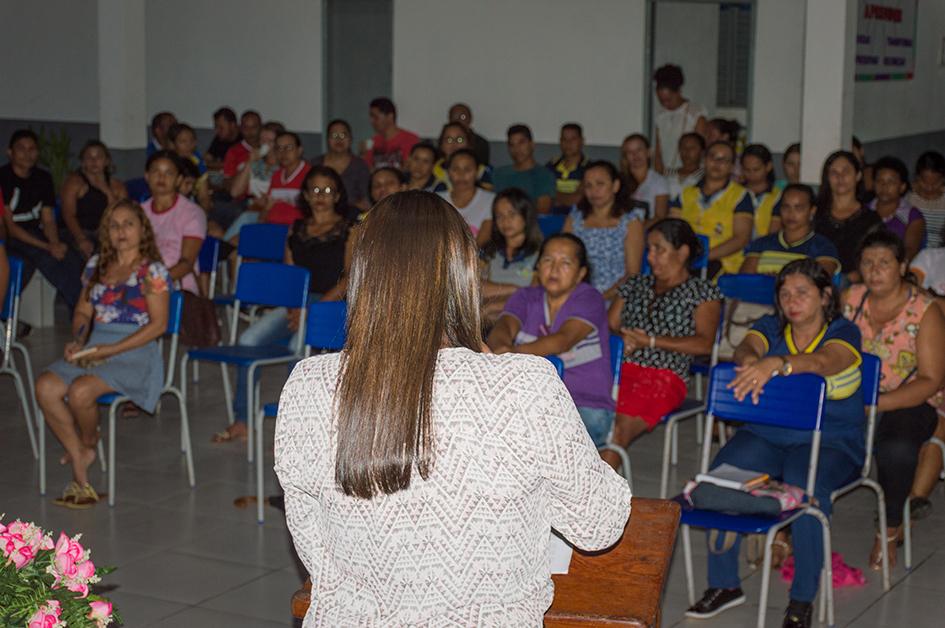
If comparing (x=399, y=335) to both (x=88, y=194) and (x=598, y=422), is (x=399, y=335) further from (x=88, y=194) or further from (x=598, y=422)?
(x=88, y=194)

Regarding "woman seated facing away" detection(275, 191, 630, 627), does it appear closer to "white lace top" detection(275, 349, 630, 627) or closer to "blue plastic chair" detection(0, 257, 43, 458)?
"white lace top" detection(275, 349, 630, 627)

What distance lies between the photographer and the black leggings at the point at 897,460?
4.86 meters

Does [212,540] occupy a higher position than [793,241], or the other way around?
[793,241]

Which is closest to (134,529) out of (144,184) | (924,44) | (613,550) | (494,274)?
(494,274)

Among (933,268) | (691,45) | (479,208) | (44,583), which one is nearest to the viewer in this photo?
(44,583)

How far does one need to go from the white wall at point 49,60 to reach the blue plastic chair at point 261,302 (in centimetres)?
875

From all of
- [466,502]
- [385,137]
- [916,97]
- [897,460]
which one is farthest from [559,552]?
[916,97]

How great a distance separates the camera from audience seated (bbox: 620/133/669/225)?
839cm

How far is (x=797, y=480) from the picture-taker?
14.5 ft

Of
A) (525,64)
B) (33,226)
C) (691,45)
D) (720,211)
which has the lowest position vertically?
(33,226)

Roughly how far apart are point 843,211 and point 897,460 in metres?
2.21

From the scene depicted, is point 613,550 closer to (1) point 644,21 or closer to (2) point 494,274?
(2) point 494,274

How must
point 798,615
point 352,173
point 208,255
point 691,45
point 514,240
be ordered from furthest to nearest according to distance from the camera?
point 691,45, point 352,173, point 208,255, point 514,240, point 798,615

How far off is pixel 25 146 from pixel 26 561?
6993mm
